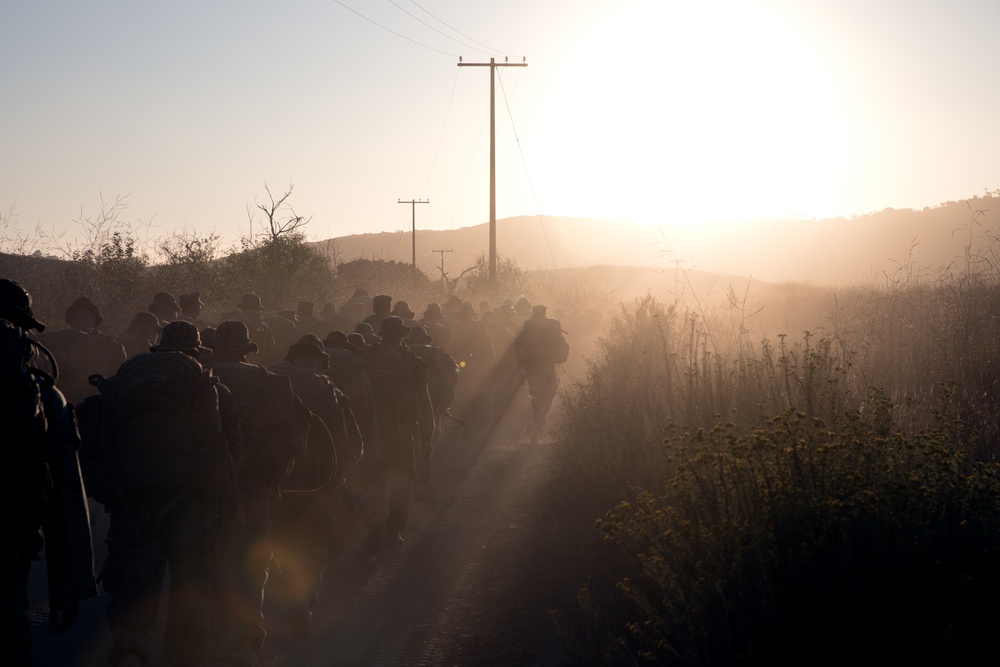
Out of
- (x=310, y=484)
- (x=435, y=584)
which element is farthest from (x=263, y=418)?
(x=435, y=584)

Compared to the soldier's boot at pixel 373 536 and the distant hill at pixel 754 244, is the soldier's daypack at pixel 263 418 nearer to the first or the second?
the soldier's boot at pixel 373 536

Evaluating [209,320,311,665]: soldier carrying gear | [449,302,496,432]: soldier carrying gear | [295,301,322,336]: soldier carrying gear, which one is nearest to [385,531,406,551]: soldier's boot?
[209,320,311,665]: soldier carrying gear

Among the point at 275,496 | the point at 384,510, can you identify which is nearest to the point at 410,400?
the point at 384,510

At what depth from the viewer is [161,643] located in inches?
276

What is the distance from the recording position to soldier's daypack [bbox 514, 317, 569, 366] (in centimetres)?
1736

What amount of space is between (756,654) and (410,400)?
6477 mm

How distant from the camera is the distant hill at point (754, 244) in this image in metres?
90.8

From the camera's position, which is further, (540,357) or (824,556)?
(540,357)

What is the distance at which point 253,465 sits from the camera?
705cm

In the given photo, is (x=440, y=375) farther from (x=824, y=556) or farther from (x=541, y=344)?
(x=824, y=556)

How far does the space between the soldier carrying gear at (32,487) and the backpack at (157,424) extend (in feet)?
5.03

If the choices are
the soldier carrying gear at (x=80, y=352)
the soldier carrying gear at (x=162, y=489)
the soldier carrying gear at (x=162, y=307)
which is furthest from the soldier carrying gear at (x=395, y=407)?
the soldier carrying gear at (x=162, y=489)

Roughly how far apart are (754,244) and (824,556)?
13961 centimetres

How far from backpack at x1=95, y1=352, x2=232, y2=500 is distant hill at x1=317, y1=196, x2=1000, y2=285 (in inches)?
1813
